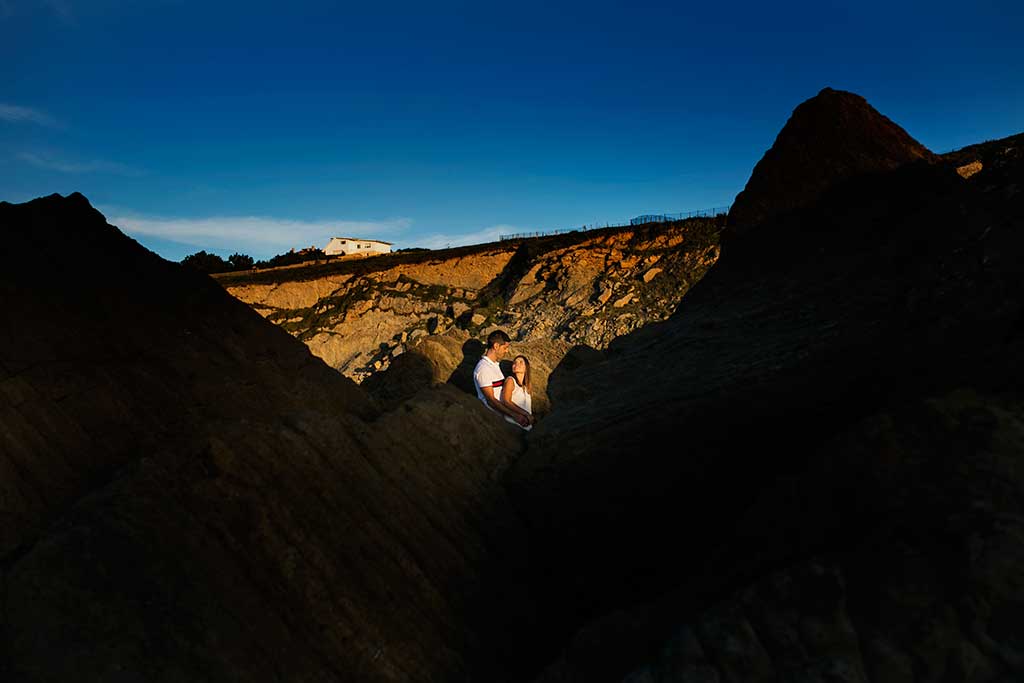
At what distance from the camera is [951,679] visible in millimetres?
1890

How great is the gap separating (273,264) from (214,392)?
2439 cm

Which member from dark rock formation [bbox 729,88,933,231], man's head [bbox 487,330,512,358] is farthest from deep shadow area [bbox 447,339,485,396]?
dark rock formation [bbox 729,88,933,231]

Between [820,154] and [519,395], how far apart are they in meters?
3.96

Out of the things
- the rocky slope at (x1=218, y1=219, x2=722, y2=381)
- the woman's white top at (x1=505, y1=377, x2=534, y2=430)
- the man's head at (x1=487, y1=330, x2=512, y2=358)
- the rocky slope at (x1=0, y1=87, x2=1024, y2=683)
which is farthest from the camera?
the rocky slope at (x1=218, y1=219, x2=722, y2=381)

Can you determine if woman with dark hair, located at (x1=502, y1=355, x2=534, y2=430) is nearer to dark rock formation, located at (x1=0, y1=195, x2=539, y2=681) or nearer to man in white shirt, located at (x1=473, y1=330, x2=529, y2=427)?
man in white shirt, located at (x1=473, y1=330, x2=529, y2=427)

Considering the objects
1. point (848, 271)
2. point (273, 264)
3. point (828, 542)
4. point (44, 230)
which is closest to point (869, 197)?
point (848, 271)

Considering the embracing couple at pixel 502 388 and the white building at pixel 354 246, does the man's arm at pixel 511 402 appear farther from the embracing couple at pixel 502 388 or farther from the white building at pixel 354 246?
the white building at pixel 354 246

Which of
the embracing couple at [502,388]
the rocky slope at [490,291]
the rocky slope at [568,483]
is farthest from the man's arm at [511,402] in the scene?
the rocky slope at [490,291]

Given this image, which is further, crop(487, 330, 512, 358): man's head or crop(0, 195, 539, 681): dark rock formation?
crop(487, 330, 512, 358): man's head

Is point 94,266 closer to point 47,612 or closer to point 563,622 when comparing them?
point 47,612

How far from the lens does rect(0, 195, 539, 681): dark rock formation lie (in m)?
2.48

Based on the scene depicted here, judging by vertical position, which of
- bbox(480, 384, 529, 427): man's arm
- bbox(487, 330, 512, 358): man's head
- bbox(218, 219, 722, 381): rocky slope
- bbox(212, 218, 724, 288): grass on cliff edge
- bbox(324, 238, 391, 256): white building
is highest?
bbox(324, 238, 391, 256): white building

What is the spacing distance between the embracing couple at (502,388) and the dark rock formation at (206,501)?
1737mm

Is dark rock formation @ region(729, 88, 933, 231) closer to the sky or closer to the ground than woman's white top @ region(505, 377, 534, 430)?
closer to the sky
